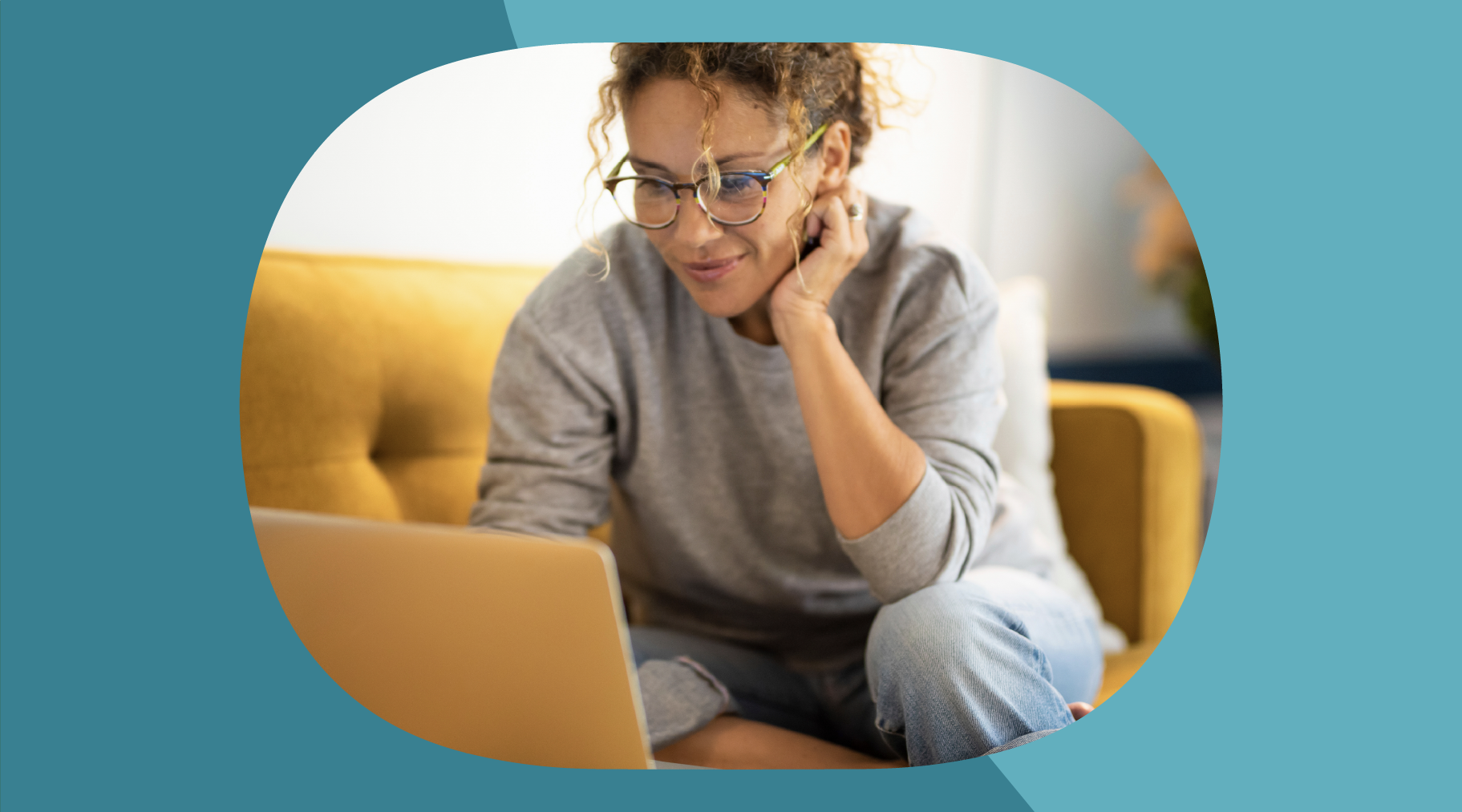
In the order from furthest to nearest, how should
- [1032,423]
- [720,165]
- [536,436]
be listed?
[1032,423]
[536,436]
[720,165]

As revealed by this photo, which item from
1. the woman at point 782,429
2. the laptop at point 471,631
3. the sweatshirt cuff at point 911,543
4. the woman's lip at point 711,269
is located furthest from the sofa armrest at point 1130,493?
the laptop at point 471,631

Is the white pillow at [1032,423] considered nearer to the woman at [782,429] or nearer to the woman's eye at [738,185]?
the woman at [782,429]

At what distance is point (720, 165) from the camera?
0.62m

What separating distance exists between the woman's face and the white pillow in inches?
7.1

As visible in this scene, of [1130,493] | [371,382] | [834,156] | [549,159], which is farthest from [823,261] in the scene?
[1130,493]

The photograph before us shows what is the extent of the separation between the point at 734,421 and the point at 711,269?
129 millimetres

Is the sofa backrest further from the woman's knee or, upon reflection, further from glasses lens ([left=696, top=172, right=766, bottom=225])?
the woman's knee

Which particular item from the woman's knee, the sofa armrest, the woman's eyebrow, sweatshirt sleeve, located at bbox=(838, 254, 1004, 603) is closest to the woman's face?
the woman's eyebrow

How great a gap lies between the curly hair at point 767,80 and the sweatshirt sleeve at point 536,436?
0.15 meters

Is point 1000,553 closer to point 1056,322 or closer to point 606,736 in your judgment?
point 1056,322

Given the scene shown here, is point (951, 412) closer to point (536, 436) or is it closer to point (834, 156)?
point (834, 156)

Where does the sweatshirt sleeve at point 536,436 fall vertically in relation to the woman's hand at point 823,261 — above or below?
below

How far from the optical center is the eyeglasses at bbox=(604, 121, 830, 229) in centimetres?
63

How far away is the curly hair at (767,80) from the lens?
2.04 feet
